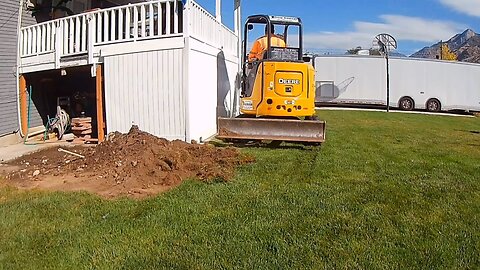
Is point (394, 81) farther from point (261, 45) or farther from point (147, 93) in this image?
point (147, 93)

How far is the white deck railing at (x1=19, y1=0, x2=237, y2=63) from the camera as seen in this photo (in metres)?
9.50

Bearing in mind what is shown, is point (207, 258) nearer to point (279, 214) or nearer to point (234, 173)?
point (279, 214)

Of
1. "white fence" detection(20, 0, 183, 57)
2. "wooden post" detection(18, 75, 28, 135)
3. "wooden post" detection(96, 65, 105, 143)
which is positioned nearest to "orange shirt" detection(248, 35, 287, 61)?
"white fence" detection(20, 0, 183, 57)

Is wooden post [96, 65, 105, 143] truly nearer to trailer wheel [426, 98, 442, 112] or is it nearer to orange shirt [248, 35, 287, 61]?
orange shirt [248, 35, 287, 61]

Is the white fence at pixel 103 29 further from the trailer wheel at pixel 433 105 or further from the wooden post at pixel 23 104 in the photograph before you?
the trailer wheel at pixel 433 105

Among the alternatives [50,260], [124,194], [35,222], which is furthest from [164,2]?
[50,260]

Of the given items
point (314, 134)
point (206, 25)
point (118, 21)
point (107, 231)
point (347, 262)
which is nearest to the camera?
point (347, 262)

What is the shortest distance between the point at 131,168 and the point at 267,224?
2.87 meters

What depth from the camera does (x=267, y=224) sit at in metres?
→ 4.56

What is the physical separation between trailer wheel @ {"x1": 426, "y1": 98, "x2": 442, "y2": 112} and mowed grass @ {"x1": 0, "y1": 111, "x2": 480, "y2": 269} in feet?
70.9

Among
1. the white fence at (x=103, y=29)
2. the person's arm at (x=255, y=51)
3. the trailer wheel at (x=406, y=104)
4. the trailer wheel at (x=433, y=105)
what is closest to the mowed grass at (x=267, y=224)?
the white fence at (x=103, y=29)

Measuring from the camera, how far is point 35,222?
4.79 meters

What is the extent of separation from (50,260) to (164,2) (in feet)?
23.0

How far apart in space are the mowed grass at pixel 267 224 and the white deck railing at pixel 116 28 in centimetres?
411
